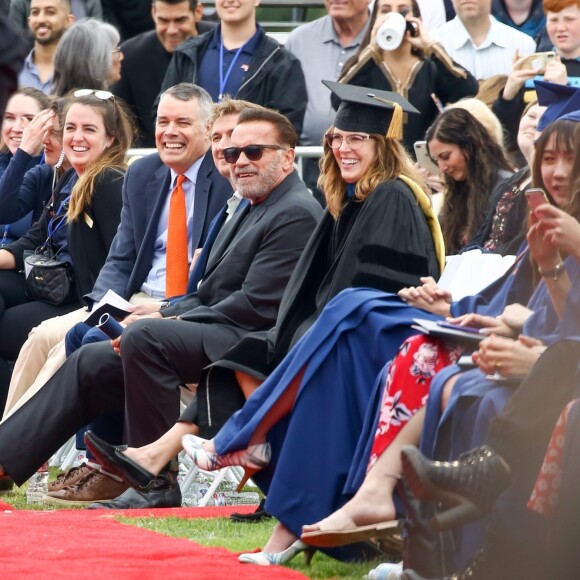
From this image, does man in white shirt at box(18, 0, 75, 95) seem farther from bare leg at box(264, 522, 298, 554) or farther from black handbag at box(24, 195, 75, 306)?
bare leg at box(264, 522, 298, 554)

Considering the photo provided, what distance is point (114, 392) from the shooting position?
7.89 m

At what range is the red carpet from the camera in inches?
206

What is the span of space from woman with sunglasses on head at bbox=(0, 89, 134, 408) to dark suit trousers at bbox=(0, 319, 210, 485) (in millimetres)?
1651

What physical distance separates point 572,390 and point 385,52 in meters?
5.21

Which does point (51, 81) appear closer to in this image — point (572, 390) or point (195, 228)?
point (195, 228)

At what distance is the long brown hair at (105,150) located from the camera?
30.8 ft

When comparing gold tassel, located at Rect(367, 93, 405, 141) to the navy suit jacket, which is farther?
the navy suit jacket

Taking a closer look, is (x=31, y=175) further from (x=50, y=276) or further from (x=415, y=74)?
(x=415, y=74)

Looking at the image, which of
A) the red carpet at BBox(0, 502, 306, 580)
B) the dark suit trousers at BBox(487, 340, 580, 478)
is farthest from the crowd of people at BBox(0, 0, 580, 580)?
the red carpet at BBox(0, 502, 306, 580)

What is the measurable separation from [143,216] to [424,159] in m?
1.75

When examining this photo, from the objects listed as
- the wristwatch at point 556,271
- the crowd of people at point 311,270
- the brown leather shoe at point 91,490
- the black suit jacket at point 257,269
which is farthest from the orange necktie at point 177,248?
the wristwatch at point 556,271

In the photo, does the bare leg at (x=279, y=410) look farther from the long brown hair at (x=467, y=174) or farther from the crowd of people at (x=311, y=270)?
the long brown hair at (x=467, y=174)

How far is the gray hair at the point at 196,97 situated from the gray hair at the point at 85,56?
1843mm

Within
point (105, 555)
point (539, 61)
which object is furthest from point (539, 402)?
point (539, 61)
